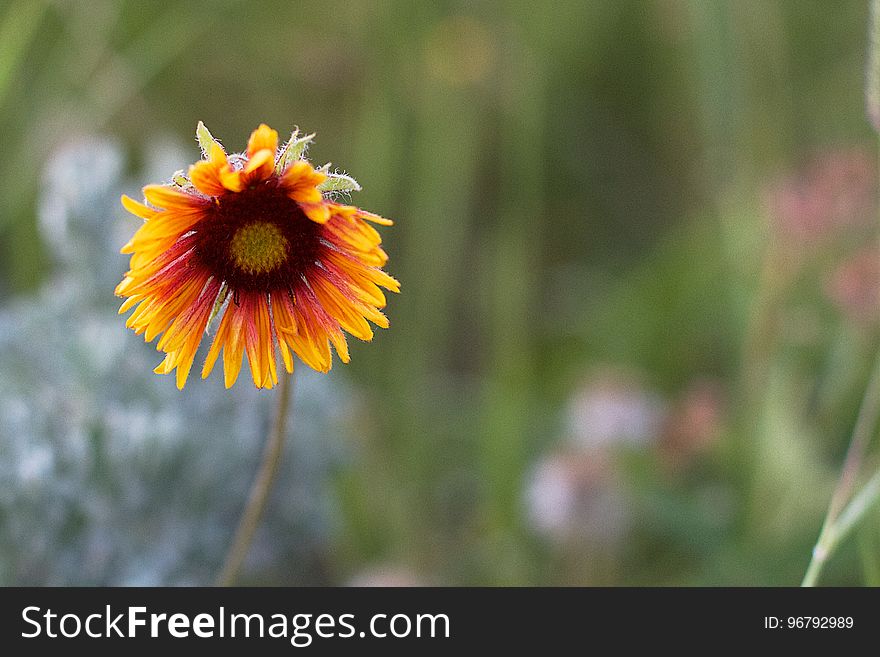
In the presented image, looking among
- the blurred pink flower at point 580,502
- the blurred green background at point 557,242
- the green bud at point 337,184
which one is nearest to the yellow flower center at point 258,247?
the green bud at point 337,184

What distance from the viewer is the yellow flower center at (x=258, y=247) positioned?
1.00m

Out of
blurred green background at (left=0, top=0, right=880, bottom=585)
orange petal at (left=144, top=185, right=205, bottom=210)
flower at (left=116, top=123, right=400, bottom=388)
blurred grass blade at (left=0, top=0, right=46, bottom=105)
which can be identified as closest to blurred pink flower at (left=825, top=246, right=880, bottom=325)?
blurred green background at (left=0, top=0, right=880, bottom=585)

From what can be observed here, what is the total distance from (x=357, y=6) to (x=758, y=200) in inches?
41.5

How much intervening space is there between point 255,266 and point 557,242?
54.4 inches

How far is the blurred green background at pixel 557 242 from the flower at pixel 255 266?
0.45 m

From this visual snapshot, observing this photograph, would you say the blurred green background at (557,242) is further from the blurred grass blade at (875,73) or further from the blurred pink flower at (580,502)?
the blurred grass blade at (875,73)

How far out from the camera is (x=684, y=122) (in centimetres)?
243

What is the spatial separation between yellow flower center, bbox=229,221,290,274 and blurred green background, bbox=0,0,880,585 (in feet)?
1.58

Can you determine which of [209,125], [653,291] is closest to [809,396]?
[653,291]

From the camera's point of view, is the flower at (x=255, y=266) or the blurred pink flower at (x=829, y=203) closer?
the flower at (x=255, y=266)

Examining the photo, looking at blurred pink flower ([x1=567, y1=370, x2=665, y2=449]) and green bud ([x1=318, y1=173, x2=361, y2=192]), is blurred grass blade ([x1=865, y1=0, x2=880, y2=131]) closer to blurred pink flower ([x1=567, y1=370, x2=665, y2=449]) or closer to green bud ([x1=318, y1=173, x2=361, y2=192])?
green bud ([x1=318, y1=173, x2=361, y2=192])

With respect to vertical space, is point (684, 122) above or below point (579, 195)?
above

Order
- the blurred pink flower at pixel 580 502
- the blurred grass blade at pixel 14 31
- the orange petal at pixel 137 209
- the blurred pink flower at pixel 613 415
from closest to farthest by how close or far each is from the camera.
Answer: the orange petal at pixel 137 209, the blurred grass blade at pixel 14 31, the blurred pink flower at pixel 580 502, the blurred pink flower at pixel 613 415

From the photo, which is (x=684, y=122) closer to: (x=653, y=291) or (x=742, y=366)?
(x=653, y=291)
